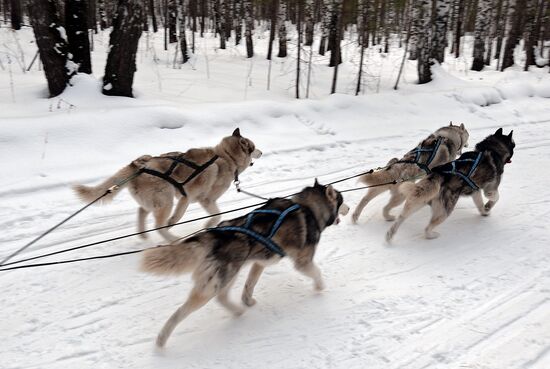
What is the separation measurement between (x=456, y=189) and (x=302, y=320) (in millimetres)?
2663

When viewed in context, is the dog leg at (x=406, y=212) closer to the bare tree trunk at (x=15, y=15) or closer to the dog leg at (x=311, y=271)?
the dog leg at (x=311, y=271)

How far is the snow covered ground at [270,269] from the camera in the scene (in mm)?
3191

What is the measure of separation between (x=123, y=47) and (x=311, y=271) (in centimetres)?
691

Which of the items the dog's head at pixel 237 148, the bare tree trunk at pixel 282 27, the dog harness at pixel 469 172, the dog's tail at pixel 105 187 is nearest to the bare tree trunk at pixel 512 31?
the bare tree trunk at pixel 282 27

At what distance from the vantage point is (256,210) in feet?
11.4

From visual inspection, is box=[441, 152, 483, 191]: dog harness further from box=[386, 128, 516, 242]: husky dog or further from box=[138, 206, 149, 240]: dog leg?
box=[138, 206, 149, 240]: dog leg

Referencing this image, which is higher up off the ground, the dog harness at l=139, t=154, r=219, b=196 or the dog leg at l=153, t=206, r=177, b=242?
the dog harness at l=139, t=154, r=219, b=196

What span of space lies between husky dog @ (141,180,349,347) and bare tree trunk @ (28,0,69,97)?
673cm

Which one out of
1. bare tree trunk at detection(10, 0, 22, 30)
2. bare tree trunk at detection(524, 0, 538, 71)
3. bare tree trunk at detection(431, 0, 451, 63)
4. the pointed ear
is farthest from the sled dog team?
bare tree trunk at detection(10, 0, 22, 30)

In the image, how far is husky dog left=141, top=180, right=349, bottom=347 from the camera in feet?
9.53

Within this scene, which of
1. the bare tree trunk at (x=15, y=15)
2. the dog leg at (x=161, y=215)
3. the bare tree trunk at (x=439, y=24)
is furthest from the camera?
the bare tree trunk at (x=15, y=15)

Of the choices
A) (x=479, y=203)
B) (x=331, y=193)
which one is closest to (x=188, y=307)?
(x=331, y=193)

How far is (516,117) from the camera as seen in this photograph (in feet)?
37.8

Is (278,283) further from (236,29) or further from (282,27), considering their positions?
(236,29)
